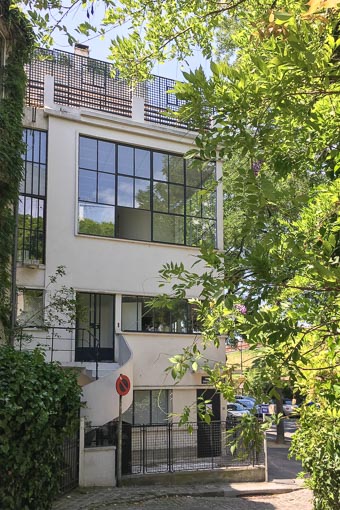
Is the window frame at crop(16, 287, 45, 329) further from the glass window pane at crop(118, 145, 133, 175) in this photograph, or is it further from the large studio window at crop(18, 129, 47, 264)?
the glass window pane at crop(118, 145, 133, 175)

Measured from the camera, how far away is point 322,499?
851 centimetres

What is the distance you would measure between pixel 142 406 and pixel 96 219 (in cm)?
690

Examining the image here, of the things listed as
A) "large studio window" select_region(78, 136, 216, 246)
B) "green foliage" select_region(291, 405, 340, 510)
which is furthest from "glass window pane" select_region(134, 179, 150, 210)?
"green foliage" select_region(291, 405, 340, 510)

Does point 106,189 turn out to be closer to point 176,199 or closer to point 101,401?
point 176,199

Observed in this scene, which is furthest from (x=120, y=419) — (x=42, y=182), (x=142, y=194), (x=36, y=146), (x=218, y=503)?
(x=36, y=146)

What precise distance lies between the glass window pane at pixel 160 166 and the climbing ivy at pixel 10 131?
22.9ft

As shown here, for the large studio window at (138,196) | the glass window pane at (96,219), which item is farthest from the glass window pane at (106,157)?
the glass window pane at (96,219)

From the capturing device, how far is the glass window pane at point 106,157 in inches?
783

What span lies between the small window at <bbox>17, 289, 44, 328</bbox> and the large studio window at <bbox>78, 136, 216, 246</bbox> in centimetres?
293

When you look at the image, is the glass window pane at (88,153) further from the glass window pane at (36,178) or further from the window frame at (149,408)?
the window frame at (149,408)

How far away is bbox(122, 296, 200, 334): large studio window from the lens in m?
19.6

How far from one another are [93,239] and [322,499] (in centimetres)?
1274

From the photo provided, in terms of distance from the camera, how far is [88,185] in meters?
19.6

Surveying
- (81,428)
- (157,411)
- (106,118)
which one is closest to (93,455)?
(81,428)
